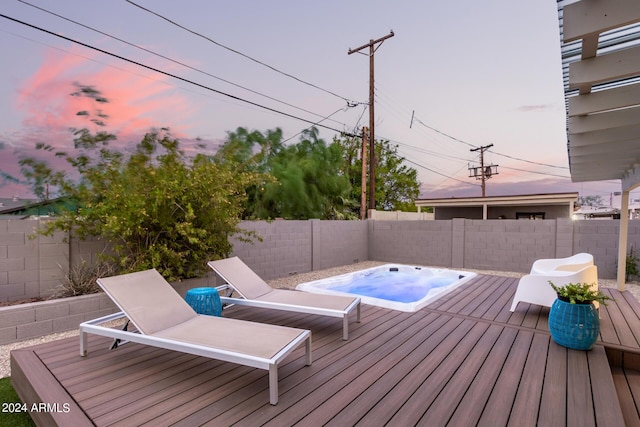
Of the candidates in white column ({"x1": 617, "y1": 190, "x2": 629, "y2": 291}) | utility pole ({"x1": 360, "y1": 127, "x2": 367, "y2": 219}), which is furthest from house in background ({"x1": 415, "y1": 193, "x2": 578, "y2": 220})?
white column ({"x1": 617, "y1": 190, "x2": 629, "y2": 291})

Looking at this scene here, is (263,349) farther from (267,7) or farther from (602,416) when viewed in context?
(267,7)

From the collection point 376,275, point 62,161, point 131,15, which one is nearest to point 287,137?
point 131,15

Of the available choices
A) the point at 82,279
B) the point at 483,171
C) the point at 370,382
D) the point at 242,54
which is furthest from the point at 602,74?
the point at 483,171

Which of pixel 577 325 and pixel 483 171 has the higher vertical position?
pixel 483 171

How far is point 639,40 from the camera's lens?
2084 mm

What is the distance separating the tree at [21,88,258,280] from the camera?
179 inches

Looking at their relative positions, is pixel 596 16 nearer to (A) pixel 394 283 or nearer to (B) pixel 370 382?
(B) pixel 370 382

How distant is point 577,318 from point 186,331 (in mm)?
3385

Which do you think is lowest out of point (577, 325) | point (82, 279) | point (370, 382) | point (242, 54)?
point (370, 382)

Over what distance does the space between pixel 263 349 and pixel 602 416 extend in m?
2.13

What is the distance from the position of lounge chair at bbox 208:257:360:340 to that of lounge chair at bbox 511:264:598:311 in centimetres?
217

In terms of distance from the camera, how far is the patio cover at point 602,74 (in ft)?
5.84

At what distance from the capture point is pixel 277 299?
3934 millimetres

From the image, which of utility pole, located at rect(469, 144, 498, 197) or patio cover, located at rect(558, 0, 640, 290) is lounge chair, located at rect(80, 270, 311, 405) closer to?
patio cover, located at rect(558, 0, 640, 290)
